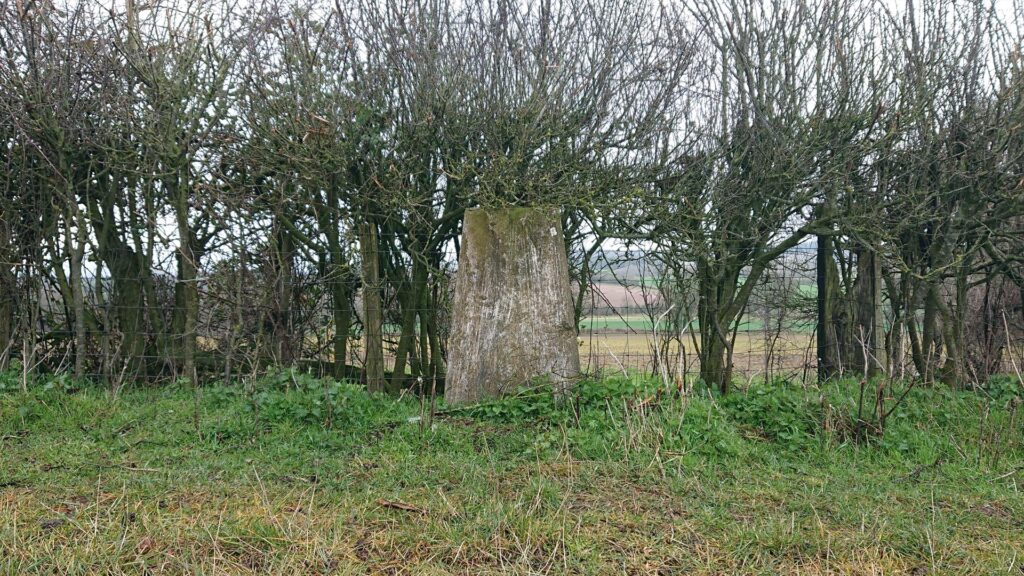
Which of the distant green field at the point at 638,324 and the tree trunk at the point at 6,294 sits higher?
the tree trunk at the point at 6,294

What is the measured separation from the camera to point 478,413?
587cm

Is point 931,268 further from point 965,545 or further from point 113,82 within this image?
point 113,82

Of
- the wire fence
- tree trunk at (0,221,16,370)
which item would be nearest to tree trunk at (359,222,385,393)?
the wire fence

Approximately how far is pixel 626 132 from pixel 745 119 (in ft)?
3.84

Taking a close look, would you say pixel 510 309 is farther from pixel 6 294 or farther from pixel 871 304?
pixel 6 294

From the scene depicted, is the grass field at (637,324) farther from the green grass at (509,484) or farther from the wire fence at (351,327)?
the green grass at (509,484)

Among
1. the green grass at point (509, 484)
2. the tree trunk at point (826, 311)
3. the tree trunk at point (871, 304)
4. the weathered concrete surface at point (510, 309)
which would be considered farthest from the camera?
the tree trunk at point (826, 311)

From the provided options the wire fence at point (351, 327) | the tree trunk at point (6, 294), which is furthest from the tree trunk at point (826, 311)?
the tree trunk at point (6, 294)

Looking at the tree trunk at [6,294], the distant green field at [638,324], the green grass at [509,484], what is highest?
the tree trunk at [6,294]

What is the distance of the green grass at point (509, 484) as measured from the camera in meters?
3.36

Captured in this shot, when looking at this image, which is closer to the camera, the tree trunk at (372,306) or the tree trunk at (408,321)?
the tree trunk at (372,306)

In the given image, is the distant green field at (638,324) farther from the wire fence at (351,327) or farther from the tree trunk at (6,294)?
the tree trunk at (6,294)

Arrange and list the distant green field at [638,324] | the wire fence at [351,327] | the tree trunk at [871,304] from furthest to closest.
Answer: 1. the tree trunk at [871,304]
2. the wire fence at [351,327]
3. the distant green field at [638,324]

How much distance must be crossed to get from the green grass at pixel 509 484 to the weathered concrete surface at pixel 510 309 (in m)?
0.38
